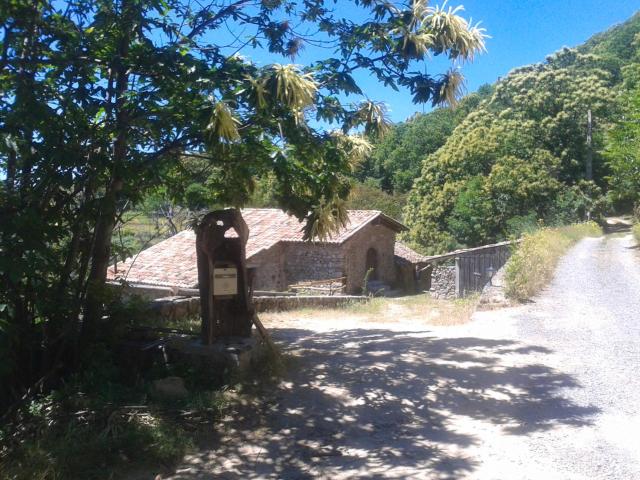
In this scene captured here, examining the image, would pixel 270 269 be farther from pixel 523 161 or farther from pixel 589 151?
pixel 589 151

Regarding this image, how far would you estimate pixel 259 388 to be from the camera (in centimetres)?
668

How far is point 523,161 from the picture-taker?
127 ft

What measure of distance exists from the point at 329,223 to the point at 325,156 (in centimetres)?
99

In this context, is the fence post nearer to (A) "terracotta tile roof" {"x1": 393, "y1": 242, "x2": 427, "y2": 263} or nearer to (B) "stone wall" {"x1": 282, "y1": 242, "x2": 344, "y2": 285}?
(B) "stone wall" {"x1": 282, "y1": 242, "x2": 344, "y2": 285}

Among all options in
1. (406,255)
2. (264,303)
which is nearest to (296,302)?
(264,303)

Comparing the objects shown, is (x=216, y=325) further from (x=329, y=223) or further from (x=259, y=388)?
(x=329, y=223)

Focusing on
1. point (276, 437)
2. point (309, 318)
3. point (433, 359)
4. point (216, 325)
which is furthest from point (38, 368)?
point (309, 318)

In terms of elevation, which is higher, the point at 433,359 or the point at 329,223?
the point at 329,223

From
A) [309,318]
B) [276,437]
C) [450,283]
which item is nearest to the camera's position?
[276,437]

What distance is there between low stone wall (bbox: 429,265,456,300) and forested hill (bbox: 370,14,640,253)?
374 inches

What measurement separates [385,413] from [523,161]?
35448 millimetres

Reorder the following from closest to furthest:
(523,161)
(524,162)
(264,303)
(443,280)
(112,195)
A: (112,195)
(264,303)
(443,280)
(524,162)
(523,161)

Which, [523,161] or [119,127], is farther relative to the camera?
[523,161]

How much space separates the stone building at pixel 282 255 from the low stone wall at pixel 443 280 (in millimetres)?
3246
